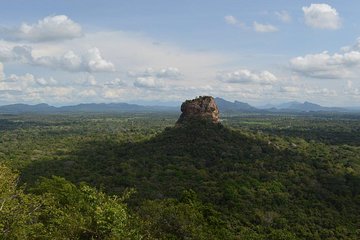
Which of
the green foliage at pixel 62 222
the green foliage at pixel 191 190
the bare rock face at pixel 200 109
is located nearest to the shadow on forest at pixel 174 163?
the green foliage at pixel 191 190

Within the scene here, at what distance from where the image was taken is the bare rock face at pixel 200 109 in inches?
4783

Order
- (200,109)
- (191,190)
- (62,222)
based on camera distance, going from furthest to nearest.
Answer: (200,109) < (191,190) < (62,222)

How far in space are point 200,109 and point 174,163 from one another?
2431cm

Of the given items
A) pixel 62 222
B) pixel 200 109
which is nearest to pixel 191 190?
pixel 62 222

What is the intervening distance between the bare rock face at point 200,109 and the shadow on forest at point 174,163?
9.10 feet

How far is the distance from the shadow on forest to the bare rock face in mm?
2774

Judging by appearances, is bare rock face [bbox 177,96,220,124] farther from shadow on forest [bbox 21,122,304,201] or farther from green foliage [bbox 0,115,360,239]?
green foliage [bbox 0,115,360,239]

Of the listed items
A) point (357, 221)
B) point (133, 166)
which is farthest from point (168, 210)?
point (133, 166)

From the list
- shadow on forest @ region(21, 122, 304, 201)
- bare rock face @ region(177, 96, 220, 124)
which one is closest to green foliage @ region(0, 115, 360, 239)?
shadow on forest @ region(21, 122, 304, 201)

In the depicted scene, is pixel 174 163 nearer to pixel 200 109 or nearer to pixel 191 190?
pixel 200 109

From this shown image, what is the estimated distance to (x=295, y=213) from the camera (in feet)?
242

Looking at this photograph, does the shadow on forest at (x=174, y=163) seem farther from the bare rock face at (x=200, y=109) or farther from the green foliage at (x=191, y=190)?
the bare rock face at (x=200, y=109)

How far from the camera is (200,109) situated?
121750 millimetres

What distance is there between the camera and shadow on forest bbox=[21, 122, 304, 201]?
89.8 m
